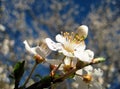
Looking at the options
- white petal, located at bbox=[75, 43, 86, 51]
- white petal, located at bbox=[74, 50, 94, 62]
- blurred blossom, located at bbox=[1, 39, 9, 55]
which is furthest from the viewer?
blurred blossom, located at bbox=[1, 39, 9, 55]

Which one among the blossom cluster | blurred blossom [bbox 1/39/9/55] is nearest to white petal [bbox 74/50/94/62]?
the blossom cluster

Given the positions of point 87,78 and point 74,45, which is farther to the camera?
point 74,45

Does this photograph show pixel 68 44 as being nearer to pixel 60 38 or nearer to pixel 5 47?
pixel 60 38

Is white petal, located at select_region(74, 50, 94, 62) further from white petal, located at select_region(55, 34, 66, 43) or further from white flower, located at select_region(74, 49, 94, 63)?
white petal, located at select_region(55, 34, 66, 43)

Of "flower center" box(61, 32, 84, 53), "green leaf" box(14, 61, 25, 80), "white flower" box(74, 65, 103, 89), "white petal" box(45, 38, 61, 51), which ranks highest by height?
"flower center" box(61, 32, 84, 53)

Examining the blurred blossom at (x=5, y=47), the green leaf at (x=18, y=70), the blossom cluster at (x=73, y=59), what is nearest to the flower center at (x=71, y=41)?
the blossom cluster at (x=73, y=59)

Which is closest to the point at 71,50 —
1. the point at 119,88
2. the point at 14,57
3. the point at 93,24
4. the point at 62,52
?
the point at 62,52

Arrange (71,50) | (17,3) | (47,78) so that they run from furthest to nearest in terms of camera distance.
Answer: (17,3) < (71,50) < (47,78)

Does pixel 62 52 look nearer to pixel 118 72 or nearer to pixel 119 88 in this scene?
pixel 119 88

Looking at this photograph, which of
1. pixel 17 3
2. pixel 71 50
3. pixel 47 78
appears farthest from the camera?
pixel 17 3

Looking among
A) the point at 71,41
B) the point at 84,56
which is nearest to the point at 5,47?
the point at 71,41

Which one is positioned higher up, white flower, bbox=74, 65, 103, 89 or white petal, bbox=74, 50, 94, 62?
white petal, bbox=74, 50, 94, 62
